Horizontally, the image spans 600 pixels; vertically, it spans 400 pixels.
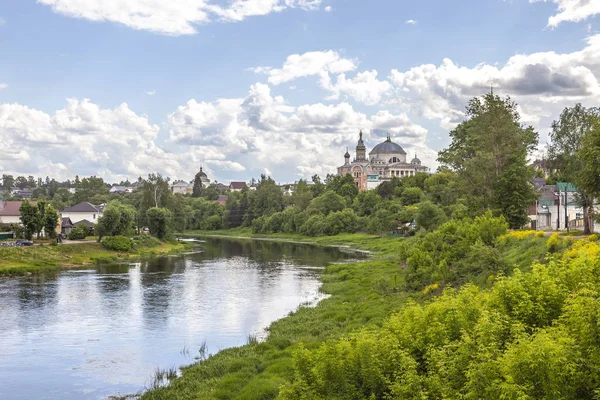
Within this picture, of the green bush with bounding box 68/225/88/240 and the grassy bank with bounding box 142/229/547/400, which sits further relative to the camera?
the green bush with bounding box 68/225/88/240

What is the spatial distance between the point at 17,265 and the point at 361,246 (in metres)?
52.0

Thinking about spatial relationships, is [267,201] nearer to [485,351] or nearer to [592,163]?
[592,163]

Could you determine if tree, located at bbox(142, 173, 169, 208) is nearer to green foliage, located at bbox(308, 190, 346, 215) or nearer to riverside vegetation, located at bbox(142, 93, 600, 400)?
green foliage, located at bbox(308, 190, 346, 215)

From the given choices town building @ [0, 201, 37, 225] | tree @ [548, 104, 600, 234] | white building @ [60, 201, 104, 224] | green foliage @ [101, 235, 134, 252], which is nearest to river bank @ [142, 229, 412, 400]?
tree @ [548, 104, 600, 234]

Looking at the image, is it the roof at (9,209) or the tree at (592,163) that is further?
the roof at (9,209)

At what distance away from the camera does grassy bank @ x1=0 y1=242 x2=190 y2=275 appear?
54.0 m

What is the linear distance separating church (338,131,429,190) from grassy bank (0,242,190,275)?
99.4 metres

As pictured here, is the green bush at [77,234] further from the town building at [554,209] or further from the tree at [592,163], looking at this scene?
the tree at [592,163]

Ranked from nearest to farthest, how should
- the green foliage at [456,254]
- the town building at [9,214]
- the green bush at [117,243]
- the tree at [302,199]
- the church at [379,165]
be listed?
the green foliage at [456,254] < the green bush at [117,243] < the town building at [9,214] < the tree at [302,199] < the church at [379,165]

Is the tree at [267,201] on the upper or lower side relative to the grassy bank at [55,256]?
upper

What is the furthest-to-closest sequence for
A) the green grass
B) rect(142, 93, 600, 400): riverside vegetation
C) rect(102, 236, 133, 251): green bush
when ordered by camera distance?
rect(102, 236, 133, 251): green bush
the green grass
rect(142, 93, 600, 400): riverside vegetation

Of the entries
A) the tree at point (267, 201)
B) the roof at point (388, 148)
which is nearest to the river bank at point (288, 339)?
the tree at point (267, 201)

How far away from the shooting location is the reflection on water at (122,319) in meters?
22.7

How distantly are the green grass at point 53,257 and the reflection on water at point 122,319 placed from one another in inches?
134
